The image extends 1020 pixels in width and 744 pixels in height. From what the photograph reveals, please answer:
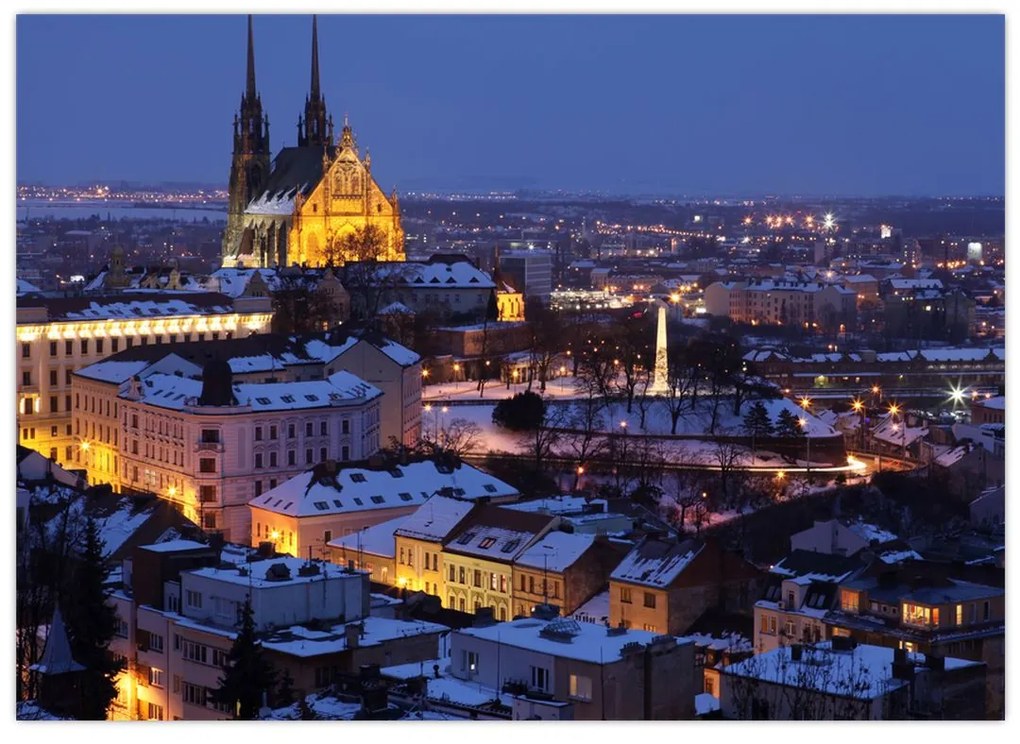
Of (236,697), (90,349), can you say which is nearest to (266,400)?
(90,349)

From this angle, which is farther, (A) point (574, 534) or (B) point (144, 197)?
(B) point (144, 197)

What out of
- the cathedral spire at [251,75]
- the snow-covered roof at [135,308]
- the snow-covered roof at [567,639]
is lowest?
the snow-covered roof at [567,639]

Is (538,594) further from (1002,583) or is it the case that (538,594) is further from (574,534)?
(1002,583)

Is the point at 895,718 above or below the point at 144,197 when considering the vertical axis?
below

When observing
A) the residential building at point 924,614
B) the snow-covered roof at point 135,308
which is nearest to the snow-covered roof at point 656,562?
the residential building at point 924,614

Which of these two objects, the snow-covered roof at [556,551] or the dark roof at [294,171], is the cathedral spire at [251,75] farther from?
the snow-covered roof at [556,551]

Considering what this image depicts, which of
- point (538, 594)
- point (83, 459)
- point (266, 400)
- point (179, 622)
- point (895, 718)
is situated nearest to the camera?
point (895, 718)

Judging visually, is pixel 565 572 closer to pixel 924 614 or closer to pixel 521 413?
pixel 924 614
